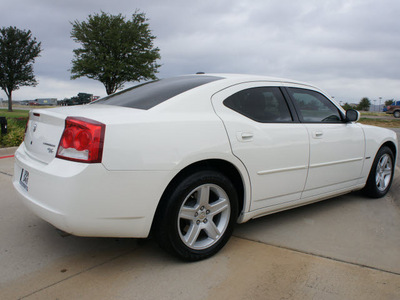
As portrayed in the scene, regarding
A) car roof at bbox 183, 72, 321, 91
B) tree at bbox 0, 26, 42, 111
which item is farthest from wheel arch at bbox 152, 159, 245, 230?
tree at bbox 0, 26, 42, 111

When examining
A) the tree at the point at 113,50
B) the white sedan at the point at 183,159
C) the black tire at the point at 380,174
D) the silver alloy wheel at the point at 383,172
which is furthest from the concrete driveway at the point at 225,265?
the tree at the point at 113,50

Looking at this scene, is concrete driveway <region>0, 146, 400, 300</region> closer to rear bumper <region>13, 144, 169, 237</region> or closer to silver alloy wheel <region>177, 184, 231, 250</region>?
silver alloy wheel <region>177, 184, 231, 250</region>

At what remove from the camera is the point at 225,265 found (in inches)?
103

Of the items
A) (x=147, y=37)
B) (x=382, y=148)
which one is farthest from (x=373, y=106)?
(x=382, y=148)

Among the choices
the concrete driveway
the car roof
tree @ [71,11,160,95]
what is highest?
tree @ [71,11,160,95]

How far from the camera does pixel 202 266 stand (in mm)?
2600

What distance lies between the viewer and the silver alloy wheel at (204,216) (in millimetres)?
2576

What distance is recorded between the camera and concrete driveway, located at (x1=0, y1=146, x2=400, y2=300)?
226 cm

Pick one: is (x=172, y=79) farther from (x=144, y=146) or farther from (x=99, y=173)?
(x=99, y=173)

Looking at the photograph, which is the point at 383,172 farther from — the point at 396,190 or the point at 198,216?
the point at 198,216

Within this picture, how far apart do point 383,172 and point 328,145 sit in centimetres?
161

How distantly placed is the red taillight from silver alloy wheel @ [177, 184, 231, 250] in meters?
0.75

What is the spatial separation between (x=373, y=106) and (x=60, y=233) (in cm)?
10719

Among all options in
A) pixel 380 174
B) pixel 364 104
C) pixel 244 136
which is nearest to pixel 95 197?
pixel 244 136
